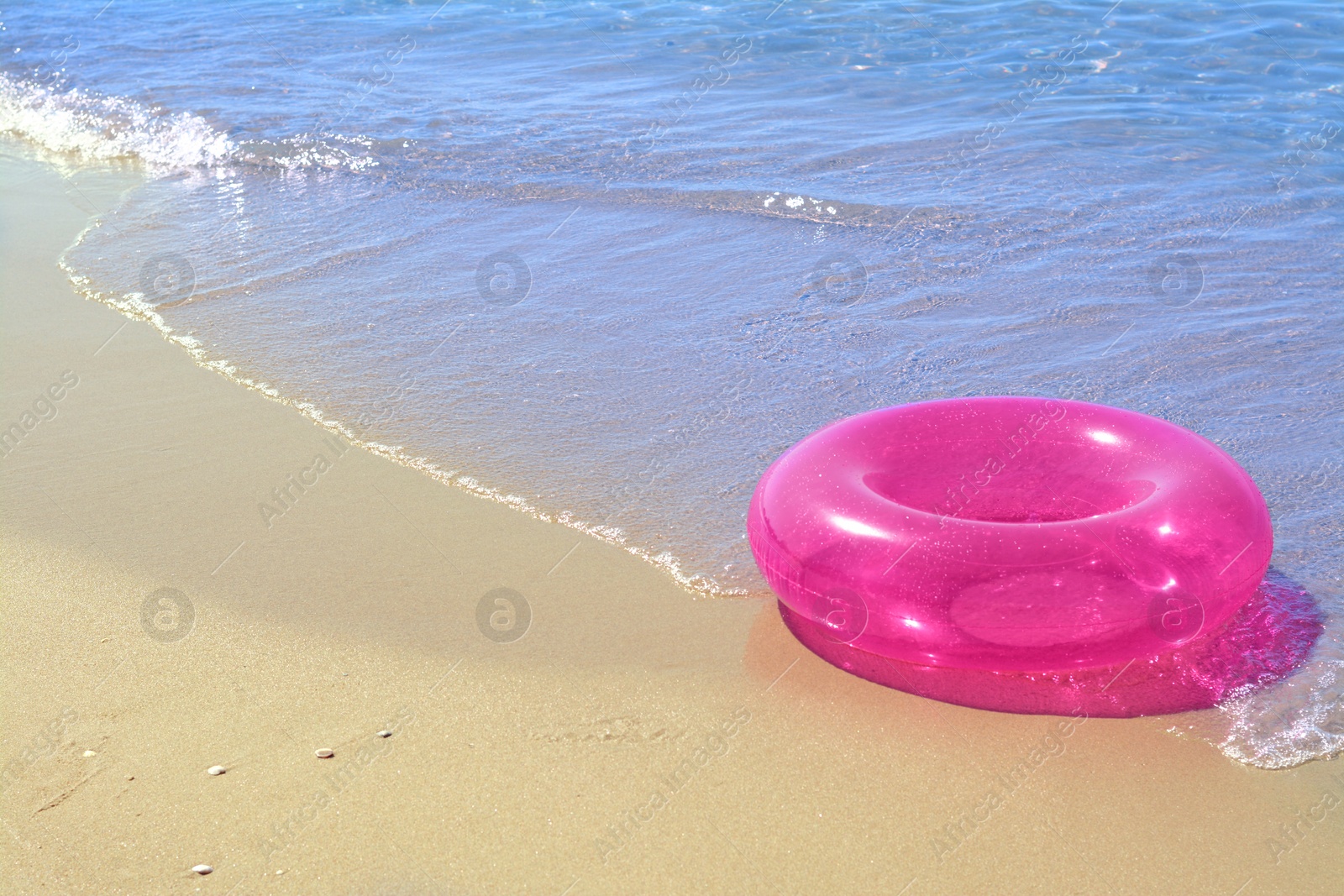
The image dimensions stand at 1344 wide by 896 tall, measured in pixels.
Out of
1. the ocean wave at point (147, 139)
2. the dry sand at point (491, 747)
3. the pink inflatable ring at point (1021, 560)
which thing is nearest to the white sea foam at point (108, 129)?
the ocean wave at point (147, 139)

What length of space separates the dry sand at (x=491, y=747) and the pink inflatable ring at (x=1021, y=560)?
15 centimetres

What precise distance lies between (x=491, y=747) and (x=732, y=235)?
455 centimetres

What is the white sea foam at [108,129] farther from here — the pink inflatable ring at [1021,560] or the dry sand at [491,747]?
the pink inflatable ring at [1021,560]

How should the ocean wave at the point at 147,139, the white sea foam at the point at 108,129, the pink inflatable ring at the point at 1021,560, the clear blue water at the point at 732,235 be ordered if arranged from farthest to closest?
1. the white sea foam at the point at 108,129
2. the ocean wave at the point at 147,139
3. the clear blue water at the point at 732,235
4. the pink inflatable ring at the point at 1021,560

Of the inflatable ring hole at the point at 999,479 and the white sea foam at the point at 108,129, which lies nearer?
the inflatable ring hole at the point at 999,479

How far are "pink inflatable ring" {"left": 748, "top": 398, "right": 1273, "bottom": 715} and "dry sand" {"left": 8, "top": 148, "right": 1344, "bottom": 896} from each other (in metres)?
0.15

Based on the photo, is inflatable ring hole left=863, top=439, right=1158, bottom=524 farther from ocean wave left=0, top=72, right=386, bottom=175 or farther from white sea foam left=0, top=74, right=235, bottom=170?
white sea foam left=0, top=74, right=235, bottom=170

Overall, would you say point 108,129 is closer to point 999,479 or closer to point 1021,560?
point 999,479

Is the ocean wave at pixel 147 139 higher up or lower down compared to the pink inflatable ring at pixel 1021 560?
higher up

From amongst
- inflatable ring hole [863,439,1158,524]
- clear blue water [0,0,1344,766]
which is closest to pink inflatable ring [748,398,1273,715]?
inflatable ring hole [863,439,1158,524]

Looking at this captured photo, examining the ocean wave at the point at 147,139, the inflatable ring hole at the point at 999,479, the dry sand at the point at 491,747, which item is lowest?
the dry sand at the point at 491,747

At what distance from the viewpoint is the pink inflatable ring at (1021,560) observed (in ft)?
10.4

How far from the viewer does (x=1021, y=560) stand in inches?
124

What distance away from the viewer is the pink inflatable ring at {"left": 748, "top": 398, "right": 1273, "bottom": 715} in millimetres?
3182
